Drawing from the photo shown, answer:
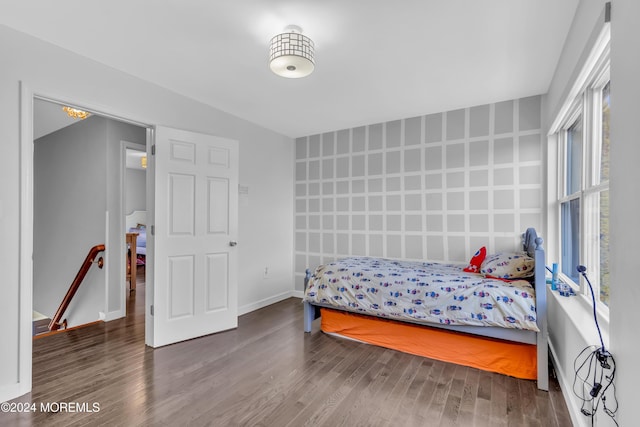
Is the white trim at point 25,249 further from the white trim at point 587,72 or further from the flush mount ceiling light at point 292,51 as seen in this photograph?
the white trim at point 587,72

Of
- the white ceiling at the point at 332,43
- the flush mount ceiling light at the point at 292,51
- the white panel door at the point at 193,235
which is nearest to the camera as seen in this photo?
the white ceiling at the point at 332,43

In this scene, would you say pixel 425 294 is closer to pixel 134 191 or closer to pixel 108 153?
pixel 108 153

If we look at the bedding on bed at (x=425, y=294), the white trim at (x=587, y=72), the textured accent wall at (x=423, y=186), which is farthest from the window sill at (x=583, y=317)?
the white trim at (x=587, y=72)

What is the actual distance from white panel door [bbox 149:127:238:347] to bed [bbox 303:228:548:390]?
98 centimetres

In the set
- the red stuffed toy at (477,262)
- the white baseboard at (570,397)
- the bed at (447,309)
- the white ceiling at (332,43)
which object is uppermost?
the white ceiling at (332,43)

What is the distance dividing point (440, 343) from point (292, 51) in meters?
2.57

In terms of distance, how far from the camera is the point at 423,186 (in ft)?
12.5

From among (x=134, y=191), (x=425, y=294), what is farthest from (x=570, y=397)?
(x=134, y=191)

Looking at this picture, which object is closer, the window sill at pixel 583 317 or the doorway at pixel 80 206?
the window sill at pixel 583 317

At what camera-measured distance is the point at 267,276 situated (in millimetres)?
4309

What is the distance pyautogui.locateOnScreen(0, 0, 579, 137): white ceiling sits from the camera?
1864 millimetres

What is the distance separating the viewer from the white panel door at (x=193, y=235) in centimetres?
294

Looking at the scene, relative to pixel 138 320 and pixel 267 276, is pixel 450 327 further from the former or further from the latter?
pixel 138 320

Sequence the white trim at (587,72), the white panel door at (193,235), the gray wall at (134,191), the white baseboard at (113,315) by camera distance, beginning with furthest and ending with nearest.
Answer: the gray wall at (134,191) → the white baseboard at (113,315) → the white panel door at (193,235) → the white trim at (587,72)
